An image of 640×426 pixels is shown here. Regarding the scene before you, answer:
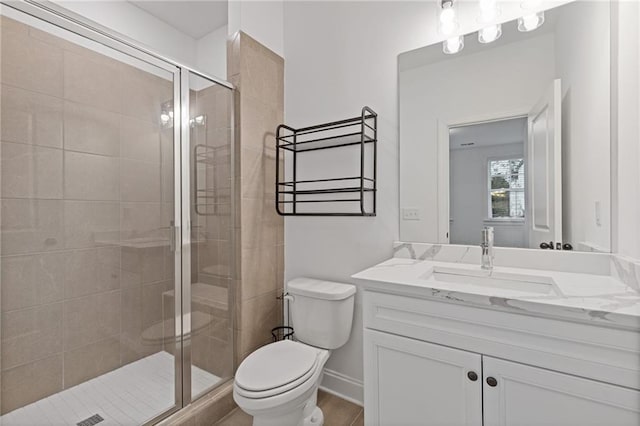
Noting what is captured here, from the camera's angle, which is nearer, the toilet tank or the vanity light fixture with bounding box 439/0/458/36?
the vanity light fixture with bounding box 439/0/458/36

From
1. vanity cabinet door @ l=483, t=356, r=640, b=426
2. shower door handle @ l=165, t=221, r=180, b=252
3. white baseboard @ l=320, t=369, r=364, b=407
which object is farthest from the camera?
white baseboard @ l=320, t=369, r=364, b=407

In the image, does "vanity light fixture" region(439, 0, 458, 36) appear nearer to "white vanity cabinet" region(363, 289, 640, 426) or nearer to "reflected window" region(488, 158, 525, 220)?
"reflected window" region(488, 158, 525, 220)

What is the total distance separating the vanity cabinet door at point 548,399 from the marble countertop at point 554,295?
175mm

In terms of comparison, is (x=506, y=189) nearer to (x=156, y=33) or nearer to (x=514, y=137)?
(x=514, y=137)

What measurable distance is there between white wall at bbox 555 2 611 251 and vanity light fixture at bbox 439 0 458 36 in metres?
0.42

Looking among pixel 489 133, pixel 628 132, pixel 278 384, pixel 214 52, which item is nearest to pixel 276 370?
pixel 278 384

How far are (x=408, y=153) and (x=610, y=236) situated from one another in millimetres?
889

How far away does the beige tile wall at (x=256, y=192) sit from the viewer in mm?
1811

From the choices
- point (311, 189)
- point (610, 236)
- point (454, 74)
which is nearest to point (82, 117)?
point (311, 189)

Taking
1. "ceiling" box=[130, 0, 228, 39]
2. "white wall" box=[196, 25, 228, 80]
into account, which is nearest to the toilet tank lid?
"white wall" box=[196, 25, 228, 80]

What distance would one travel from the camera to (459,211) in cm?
152

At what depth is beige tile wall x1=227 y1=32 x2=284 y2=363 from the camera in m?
1.81

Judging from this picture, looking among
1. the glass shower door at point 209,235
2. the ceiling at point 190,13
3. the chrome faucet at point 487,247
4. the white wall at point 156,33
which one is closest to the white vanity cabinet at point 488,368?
the chrome faucet at point 487,247

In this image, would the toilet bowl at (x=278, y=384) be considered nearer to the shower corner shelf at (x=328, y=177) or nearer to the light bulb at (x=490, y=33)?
the shower corner shelf at (x=328, y=177)
